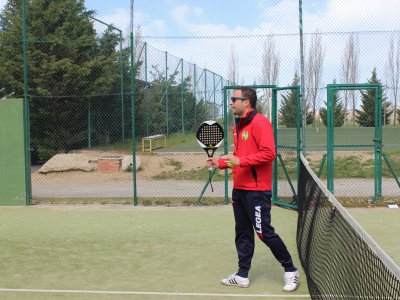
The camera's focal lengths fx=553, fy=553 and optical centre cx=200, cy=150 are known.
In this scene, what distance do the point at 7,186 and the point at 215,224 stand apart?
414cm

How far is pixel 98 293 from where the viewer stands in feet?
15.7

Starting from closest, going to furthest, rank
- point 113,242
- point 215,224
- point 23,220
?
point 113,242 < point 215,224 < point 23,220

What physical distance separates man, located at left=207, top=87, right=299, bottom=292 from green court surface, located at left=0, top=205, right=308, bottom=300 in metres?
0.49

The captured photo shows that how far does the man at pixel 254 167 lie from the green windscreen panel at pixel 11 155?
6.11 meters

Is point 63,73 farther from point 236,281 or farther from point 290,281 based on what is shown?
point 290,281

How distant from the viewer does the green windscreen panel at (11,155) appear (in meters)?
9.82

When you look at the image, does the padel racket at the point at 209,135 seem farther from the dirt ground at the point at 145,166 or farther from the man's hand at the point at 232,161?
the dirt ground at the point at 145,166

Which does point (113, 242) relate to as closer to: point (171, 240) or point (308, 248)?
point (171, 240)

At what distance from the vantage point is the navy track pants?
4574mm

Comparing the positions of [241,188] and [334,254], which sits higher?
[241,188]

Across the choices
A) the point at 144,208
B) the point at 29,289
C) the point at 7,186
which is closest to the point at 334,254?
the point at 29,289

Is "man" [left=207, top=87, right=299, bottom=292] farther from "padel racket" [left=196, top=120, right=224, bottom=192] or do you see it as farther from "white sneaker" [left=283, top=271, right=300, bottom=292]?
"padel racket" [left=196, top=120, right=224, bottom=192]

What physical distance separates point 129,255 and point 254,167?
2.26m

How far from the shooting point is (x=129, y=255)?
6172 millimetres
